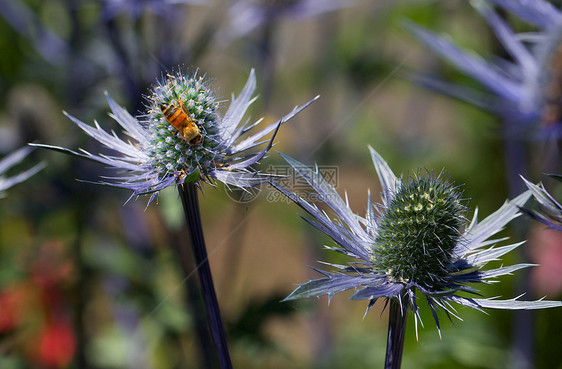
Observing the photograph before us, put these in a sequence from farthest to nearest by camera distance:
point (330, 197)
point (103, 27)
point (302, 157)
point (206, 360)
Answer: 1. point (302, 157)
2. point (103, 27)
3. point (206, 360)
4. point (330, 197)

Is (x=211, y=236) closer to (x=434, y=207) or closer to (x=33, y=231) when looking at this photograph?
(x=33, y=231)

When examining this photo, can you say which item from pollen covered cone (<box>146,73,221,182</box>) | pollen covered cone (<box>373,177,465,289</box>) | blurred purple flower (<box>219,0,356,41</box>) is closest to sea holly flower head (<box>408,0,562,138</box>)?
pollen covered cone (<box>373,177,465,289</box>)

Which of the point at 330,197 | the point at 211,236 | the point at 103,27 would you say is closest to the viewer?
the point at 330,197

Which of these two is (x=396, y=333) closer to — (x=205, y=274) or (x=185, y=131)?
(x=205, y=274)

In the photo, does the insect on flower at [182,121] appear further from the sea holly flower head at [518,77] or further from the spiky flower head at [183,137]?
the sea holly flower head at [518,77]

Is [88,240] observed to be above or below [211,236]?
below

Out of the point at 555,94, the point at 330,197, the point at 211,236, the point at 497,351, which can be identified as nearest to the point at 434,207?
the point at 330,197

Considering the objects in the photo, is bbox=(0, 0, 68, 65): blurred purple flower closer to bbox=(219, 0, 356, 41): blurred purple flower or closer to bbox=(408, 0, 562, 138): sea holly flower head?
bbox=(219, 0, 356, 41): blurred purple flower

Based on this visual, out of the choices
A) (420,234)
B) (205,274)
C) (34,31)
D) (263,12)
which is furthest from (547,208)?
(34,31)
